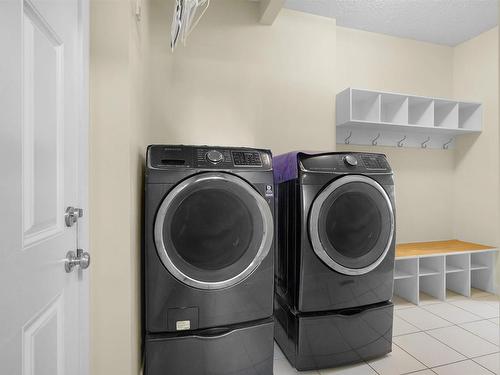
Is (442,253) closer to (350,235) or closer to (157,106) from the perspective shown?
(350,235)

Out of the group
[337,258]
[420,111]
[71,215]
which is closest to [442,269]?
[420,111]

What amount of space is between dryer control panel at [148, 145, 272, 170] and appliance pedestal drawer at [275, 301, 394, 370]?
0.96 meters

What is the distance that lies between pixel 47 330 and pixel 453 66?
169 inches

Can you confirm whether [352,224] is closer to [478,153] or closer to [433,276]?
[433,276]

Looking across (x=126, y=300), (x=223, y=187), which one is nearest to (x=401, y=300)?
(x=223, y=187)

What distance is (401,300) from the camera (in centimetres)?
287

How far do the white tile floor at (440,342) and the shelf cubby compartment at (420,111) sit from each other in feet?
5.78

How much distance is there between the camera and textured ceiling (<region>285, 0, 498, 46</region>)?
257 centimetres

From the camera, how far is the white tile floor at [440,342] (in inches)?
71.1

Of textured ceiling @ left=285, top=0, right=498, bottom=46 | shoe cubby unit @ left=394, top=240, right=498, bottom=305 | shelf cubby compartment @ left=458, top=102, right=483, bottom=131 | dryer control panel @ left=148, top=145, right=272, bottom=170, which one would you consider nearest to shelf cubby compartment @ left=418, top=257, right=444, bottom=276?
shoe cubby unit @ left=394, top=240, right=498, bottom=305

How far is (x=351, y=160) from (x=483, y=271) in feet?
8.10

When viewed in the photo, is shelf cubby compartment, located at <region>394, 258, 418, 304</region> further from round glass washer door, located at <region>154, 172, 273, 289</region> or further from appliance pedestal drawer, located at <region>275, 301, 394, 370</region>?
round glass washer door, located at <region>154, 172, 273, 289</region>

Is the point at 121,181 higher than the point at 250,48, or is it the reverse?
the point at 250,48

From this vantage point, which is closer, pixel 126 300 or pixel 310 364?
pixel 126 300
